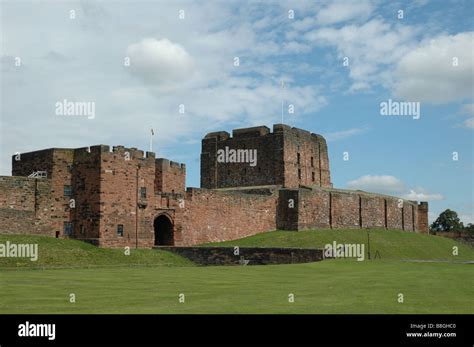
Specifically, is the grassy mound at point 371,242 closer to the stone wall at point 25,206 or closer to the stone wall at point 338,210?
the stone wall at point 338,210

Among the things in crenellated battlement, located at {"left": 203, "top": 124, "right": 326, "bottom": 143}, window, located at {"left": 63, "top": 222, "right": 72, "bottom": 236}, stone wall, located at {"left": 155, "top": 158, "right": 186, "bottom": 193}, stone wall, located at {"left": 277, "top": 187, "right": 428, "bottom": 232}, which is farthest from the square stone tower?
window, located at {"left": 63, "top": 222, "right": 72, "bottom": 236}

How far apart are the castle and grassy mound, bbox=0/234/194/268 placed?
2.57m

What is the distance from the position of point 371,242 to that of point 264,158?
17.2 m

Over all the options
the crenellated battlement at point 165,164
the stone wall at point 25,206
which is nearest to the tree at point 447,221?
the crenellated battlement at point 165,164

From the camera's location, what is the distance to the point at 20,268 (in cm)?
2922

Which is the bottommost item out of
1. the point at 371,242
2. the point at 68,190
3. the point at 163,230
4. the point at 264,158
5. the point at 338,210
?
the point at 371,242

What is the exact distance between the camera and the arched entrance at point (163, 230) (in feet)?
145

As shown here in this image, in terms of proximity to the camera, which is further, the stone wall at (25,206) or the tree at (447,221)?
the tree at (447,221)

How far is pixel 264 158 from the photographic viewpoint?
62.3m

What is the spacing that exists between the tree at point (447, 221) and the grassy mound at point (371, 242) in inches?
2252

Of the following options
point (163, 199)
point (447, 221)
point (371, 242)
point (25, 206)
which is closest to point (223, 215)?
point (163, 199)

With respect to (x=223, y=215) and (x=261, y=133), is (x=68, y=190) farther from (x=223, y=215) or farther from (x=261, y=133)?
(x=261, y=133)

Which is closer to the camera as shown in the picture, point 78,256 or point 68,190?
point 78,256

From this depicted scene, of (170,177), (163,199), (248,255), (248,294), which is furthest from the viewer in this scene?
(170,177)
